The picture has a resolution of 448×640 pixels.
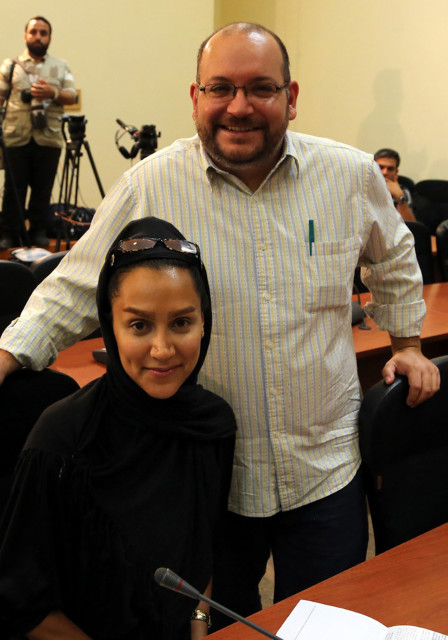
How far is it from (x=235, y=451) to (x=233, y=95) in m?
0.77

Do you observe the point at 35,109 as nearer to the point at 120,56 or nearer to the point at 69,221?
the point at 69,221

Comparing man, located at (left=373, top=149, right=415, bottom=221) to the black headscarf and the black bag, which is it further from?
the black headscarf

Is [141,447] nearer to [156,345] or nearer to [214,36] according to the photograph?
[156,345]

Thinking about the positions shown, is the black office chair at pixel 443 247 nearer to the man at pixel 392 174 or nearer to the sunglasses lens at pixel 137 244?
the man at pixel 392 174

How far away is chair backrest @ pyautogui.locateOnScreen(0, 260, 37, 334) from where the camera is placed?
8.55ft

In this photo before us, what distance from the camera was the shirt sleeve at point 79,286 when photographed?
1.57 meters

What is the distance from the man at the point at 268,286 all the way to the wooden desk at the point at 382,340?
3.29 feet

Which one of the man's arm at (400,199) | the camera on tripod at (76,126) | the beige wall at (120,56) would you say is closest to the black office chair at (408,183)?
the man's arm at (400,199)

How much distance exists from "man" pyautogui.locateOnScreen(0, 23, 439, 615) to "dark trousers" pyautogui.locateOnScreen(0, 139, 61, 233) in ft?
14.9

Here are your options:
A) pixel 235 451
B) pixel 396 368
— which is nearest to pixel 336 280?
pixel 396 368

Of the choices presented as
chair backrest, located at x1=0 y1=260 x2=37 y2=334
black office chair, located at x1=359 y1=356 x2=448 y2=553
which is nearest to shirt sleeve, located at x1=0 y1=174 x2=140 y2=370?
black office chair, located at x1=359 y1=356 x2=448 y2=553

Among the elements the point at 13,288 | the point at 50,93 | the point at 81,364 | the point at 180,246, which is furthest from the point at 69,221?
the point at 180,246

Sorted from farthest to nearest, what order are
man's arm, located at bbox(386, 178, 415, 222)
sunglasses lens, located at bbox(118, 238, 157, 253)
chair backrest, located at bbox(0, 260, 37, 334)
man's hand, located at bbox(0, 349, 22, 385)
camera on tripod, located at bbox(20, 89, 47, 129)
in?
camera on tripod, located at bbox(20, 89, 47, 129), man's arm, located at bbox(386, 178, 415, 222), chair backrest, located at bbox(0, 260, 37, 334), man's hand, located at bbox(0, 349, 22, 385), sunglasses lens, located at bbox(118, 238, 157, 253)

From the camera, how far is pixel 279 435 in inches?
63.4
